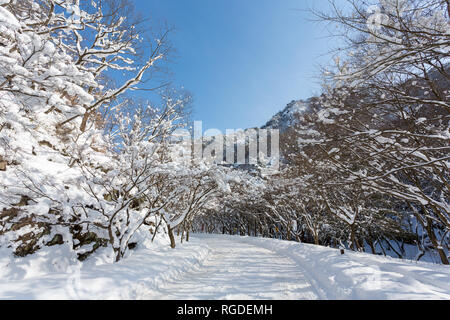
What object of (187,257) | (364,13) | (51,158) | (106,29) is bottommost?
(187,257)

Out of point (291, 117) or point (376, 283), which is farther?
point (291, 117)

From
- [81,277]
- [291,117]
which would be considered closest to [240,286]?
[81,277]

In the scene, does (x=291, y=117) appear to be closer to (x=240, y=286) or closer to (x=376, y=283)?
(x=376, y=283)

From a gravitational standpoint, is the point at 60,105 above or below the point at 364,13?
below

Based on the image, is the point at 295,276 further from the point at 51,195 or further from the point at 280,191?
the point at 280,191

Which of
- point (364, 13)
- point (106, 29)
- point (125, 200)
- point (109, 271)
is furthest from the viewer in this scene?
point (106, 29)

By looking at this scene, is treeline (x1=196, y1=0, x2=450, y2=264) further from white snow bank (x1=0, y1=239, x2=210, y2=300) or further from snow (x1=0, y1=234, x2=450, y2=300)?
white snow bank (x1=0, y1=239, x2=210, y2=300)

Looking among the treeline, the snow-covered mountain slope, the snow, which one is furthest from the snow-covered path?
the snow-covered mountain slope

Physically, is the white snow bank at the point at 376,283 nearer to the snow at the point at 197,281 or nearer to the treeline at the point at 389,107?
the snow at the point at 197,281

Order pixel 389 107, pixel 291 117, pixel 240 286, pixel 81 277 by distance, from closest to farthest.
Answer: pixel 81 277 → pixel 240 286 → pixel 389 107 → pixel 291 117

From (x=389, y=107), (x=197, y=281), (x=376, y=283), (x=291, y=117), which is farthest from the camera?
(x=291, y=117)
